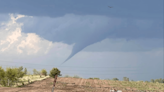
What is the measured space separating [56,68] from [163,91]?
37815 millimetres

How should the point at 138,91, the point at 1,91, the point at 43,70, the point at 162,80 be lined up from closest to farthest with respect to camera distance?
the point at 1,91 < the point at 138,91 < the point at 43,70 < the point at 162,80

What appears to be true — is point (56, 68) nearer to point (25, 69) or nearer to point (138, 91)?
point (138, 91)

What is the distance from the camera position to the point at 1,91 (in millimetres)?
32125

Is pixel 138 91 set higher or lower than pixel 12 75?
lower

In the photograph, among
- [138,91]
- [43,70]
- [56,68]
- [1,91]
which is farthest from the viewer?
[43,70]

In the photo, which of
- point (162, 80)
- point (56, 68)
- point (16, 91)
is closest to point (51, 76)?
point (56, 68)

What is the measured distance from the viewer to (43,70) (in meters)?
82.9

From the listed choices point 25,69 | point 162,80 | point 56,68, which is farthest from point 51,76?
point 162,80

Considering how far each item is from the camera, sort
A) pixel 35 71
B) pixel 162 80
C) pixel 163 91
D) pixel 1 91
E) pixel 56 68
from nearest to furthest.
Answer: pixel 1 91 → pixel 163 91 → pixel 56 68 → pixel 35 71 → pixel 162 80

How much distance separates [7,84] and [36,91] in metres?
20.9

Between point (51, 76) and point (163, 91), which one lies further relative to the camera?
point (51, 76)

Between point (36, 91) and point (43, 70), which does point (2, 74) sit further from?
point (43, 70)

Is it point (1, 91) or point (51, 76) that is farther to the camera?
point (51, 76)

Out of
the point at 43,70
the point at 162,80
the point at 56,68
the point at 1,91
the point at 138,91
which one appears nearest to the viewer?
the point at 1,91
